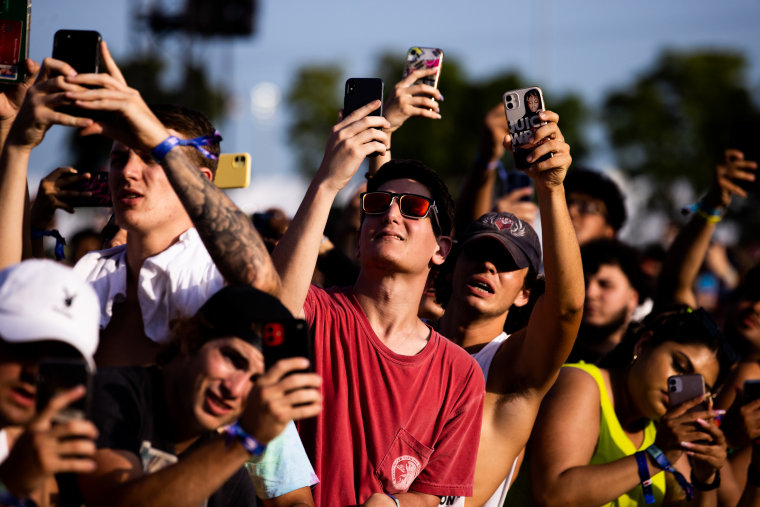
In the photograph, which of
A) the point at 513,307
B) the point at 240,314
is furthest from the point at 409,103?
the point at 240,314

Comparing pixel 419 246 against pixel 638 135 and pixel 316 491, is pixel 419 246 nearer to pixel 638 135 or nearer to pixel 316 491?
pixel 316 491

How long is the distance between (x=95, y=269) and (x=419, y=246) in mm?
1336

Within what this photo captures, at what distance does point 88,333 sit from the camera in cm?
222

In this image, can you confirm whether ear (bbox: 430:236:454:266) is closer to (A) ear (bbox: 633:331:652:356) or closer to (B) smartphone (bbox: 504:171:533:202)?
(A) ear (bbox: 633:331:652:356)

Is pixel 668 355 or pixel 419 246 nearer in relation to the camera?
pixel 419 246

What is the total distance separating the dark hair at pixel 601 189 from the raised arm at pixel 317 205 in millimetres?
3622

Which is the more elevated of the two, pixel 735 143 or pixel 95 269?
pixel 735 143

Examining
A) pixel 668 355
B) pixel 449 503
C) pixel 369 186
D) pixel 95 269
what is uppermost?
pixel 369 186

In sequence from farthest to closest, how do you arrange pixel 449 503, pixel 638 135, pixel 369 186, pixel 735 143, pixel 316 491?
→ pixel 638 135
pixel 735 143
pixel 369 186
pixel 449 503
pixel 316 491

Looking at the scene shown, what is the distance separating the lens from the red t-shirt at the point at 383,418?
3.26 meters

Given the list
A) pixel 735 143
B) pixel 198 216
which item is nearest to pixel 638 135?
pixel 735 143

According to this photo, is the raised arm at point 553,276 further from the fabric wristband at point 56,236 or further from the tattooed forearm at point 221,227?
the fabric wristband at point 56,236

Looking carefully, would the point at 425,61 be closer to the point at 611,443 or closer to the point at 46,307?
the point at 611,443

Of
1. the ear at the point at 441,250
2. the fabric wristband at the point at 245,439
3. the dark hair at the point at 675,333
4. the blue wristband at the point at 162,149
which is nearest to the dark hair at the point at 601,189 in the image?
the dark hair at the point at 675,333
